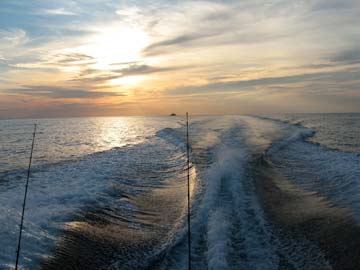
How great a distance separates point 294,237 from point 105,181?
7450 mm

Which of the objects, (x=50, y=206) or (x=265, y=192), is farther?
(x=265, y=192)

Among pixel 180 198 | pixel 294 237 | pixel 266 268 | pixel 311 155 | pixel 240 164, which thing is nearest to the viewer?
pixel 266 268

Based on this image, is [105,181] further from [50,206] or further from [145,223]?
[145,223]

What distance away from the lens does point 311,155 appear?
54.4 feet

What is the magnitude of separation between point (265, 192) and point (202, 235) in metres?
3.89

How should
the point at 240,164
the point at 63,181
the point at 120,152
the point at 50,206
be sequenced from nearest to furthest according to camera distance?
the point at 50,206 → the point at 63,181 → the point at 240,164 → the point at 120,152

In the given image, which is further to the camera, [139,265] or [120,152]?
[120,152]

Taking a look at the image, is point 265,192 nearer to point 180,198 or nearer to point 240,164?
point 180,198

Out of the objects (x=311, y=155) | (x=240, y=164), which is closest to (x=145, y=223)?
(x=240, y=164)

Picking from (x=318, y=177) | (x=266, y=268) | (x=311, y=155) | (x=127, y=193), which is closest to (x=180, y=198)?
(x=127, y=193)

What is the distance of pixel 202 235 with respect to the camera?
21.6ft

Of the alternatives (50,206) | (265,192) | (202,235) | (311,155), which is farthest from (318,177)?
(50,206)

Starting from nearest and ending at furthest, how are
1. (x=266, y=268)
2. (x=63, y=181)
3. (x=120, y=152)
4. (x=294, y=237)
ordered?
(x=266, y=268)
(x=294, y=237)
(x=63, y=181)
(x=120, y=152)

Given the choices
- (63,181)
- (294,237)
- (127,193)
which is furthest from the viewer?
(63,181)
